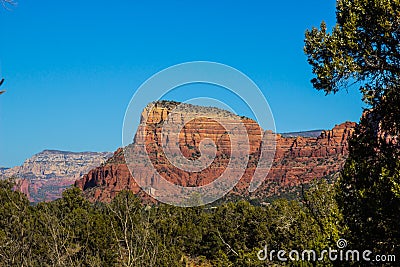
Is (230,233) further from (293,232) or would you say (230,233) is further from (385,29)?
(385,29)

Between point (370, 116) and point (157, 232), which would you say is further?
point (157, 232)

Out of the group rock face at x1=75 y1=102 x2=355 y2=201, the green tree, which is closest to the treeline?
the green tree

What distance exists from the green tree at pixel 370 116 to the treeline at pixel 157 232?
786 mm

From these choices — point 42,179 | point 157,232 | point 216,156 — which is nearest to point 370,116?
point 157,232

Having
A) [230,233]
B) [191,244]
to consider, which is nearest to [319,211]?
[230,233]

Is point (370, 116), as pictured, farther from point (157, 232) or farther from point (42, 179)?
point (42, 179)

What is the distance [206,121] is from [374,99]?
3341 inches

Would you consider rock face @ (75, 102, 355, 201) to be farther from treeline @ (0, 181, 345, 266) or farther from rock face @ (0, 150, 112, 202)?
treeline @ (0, 181, 345, 266)

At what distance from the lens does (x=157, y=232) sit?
26219mm

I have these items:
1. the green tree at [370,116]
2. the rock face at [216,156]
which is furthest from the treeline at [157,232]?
the rock face at [216,156]

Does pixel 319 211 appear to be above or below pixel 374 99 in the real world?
below

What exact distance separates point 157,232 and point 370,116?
19738 mm

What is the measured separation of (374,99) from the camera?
7680 mm

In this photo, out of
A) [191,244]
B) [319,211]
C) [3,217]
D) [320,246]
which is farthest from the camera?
[191,244]
